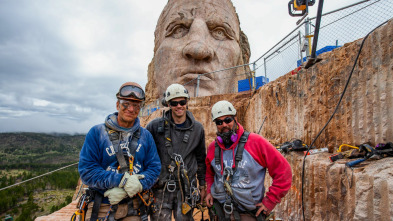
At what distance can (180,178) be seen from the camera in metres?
3.16

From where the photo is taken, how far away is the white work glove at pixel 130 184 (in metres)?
2.40

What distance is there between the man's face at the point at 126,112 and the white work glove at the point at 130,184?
608mm

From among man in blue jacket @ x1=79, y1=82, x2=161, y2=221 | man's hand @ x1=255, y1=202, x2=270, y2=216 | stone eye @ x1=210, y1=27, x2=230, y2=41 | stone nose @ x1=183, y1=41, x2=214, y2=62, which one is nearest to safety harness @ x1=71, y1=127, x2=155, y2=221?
man in blue jacket @ x1=79, y1=82, x2=161, y2=221

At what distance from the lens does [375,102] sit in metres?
3.03

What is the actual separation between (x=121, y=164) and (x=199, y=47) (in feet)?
31.2

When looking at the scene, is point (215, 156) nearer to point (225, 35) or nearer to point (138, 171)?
point (138, 171)

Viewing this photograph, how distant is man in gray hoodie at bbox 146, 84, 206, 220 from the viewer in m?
3.12

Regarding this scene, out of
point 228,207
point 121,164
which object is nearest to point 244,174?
point 228,207

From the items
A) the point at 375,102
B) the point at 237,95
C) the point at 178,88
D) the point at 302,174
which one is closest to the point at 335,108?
the point at 375,102

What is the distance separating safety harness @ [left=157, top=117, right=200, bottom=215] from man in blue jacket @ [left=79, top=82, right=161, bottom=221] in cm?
37

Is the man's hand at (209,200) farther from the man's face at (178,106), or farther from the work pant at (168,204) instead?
the man's face at (178,106)

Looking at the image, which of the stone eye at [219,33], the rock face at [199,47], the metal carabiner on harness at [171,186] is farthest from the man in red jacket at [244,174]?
the stone eye at [219,33]

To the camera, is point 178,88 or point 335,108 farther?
point 335,108

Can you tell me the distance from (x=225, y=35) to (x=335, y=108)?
1004 centimetres
